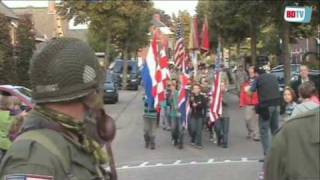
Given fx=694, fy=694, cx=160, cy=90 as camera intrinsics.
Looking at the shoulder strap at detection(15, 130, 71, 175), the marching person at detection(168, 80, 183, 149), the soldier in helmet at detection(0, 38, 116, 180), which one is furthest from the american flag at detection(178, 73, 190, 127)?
the shoulder strap at detection(15, 130, 71, 175)

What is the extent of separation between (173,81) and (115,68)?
3308cm

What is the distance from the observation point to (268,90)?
1314 cm

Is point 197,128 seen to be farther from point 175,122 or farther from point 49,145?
point 49,145

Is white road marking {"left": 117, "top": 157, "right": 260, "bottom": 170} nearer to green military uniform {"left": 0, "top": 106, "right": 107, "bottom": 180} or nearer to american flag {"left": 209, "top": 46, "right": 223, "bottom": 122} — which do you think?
american flag {"left": 209, "top": 46, "right": 223, "bottom": 122}

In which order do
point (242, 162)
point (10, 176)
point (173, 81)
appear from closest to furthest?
point (10, 176)
point (242, 162)
point (173, 81)

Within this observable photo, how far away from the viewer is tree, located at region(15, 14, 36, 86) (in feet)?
95.7

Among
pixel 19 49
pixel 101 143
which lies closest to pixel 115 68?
pixel 19 49

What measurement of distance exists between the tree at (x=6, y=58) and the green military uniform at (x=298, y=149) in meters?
23.4

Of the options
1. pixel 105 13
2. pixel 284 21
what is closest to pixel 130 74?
pixel 105 13

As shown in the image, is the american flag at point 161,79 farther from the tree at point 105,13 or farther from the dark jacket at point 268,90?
the tree at point 105,13

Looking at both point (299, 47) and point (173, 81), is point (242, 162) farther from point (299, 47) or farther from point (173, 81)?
point (299, 47)

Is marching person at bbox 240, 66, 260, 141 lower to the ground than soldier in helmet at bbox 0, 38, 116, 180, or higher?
lower

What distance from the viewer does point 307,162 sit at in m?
2.52

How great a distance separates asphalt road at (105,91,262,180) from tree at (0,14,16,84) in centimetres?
739
